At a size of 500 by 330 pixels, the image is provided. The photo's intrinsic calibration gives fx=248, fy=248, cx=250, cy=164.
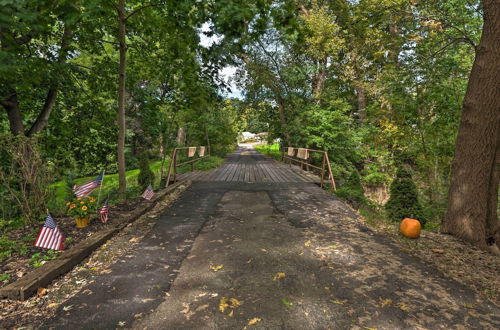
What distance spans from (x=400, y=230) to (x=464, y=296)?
2.11 m

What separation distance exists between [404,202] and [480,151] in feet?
7.05

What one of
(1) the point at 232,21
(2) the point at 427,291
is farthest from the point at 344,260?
(1) the point at 232,21

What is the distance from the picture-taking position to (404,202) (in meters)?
6.39

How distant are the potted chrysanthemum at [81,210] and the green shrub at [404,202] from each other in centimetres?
680

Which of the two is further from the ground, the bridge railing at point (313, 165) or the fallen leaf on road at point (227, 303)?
the bridge railing at point (313, 165)

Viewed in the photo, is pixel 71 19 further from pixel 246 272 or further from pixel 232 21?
pixel 246 272

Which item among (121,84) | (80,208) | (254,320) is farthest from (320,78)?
(254,320)

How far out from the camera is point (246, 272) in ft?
10.8

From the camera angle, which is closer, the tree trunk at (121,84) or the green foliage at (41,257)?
the green foliage at (41,257)

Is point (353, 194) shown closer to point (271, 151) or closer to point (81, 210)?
point (81, 210)

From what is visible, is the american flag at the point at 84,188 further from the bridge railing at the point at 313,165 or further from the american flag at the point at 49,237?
the bridge railing at the point at 313,165

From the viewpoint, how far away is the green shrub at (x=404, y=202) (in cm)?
618

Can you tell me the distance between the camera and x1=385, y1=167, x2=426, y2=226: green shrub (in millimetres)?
6180

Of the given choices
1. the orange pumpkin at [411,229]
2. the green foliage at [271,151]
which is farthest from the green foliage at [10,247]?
the green foliage at [271,151]
